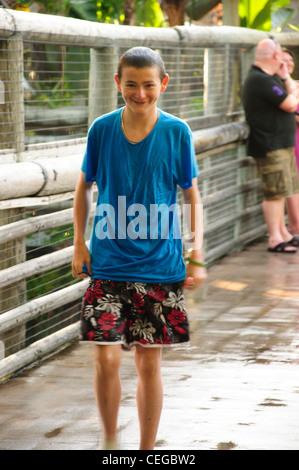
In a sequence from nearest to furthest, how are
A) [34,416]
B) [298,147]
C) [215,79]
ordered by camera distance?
Result: [34,416], [215,79], [298,147]

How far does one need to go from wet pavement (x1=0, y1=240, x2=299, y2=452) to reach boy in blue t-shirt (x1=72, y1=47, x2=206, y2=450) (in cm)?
50

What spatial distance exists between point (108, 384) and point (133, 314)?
1.00 feet

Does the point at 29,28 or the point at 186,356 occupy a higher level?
the point at 29,28

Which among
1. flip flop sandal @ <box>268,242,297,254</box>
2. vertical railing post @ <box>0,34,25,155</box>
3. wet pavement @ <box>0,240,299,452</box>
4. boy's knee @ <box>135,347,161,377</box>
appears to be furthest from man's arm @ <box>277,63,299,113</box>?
boy's knee @ <box>135,347,161,377</box>

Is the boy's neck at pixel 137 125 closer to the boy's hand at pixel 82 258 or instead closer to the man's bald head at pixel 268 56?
the boy's hand at pixel 82 258

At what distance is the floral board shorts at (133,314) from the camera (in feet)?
11.8

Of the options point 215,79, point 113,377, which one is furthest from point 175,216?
point 215,79

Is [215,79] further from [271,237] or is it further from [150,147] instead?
[150,147]

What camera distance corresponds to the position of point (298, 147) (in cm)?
976

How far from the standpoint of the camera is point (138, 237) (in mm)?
3598

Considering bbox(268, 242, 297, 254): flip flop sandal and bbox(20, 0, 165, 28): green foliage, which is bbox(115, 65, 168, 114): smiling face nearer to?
bbox(268, 242, 297, 254): flip flop sandal

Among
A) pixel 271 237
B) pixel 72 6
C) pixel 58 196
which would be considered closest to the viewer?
pixel 58 196

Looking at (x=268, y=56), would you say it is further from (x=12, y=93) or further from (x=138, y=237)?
(x=138, y=237)

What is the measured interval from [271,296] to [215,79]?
2.50 m
